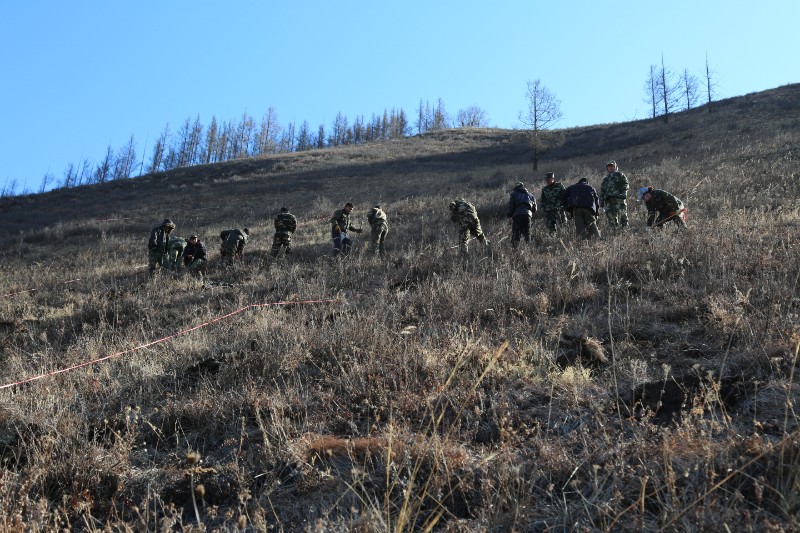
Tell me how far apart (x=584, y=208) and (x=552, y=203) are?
49.4 inches

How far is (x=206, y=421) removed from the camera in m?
3.07

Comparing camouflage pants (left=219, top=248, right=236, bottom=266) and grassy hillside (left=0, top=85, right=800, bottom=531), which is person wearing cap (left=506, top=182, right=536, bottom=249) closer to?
grassy hillside (left=0, top=85, right=800, bottom=531)

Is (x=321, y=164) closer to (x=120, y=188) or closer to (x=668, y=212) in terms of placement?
(x=120, y=188)

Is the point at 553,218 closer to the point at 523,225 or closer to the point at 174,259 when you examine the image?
the point at 523,225

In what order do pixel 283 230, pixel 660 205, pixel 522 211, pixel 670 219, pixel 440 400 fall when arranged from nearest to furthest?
pixel 440 400 → pixel 670 219 → pixel 660 205 → pixel 522 211 → pixel 283 230

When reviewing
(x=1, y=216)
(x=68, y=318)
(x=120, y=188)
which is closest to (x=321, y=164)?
(x=120, y=188)

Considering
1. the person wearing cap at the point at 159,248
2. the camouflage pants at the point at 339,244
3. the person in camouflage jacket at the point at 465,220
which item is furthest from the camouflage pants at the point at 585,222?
the person wearing cap at the point at 159,248

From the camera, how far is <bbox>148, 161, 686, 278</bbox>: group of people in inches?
367

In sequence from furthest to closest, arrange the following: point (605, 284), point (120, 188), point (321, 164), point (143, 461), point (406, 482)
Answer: point (321, 164) → point (120, 188) → point (605, 284) → point (143, 461) → point (406, 482)

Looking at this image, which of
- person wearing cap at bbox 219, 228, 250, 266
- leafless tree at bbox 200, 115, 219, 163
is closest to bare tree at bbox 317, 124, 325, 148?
leafless tree at bbox 200, 115, 219, 163

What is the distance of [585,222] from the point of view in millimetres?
9477

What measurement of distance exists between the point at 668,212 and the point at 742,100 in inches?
1686

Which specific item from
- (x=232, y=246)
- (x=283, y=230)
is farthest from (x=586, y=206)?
(x=232, y=246)

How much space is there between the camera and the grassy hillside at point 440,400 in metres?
2.00
